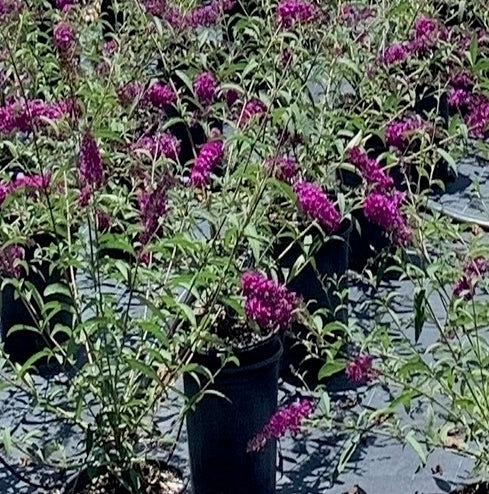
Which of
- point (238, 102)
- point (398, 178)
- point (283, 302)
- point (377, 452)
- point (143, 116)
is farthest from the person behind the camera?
point (398, 178)

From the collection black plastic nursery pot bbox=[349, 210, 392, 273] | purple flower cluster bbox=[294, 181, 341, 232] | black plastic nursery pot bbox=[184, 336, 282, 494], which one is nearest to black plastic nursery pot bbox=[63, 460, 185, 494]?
black plastic nursery pot bbox=[184, 336, 282, 494]

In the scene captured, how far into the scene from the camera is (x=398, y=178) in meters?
4.35

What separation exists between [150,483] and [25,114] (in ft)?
2.89

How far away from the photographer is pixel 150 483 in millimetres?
2711

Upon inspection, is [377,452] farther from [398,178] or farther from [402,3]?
[402,3]

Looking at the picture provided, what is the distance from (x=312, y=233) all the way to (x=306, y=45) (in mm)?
977

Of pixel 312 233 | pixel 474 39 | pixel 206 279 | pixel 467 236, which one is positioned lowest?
pixel 467 236

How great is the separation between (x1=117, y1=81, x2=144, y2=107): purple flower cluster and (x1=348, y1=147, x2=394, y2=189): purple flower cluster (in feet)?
2.54

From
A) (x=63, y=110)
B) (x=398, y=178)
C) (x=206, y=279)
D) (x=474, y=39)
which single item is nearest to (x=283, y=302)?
(x=206, y=279)

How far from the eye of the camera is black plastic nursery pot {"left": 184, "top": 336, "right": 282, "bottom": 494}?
111 inches

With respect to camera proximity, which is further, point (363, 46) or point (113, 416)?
point (363, 46)

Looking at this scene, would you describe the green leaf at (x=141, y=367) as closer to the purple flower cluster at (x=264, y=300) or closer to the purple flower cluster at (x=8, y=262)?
the purple flower cluster at (x=264, y=300)

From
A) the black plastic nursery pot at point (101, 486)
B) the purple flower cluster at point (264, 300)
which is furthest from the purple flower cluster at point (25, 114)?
the black plastic nursery pot at point (101, 486)

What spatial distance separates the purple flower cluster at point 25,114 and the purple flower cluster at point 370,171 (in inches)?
26.0
